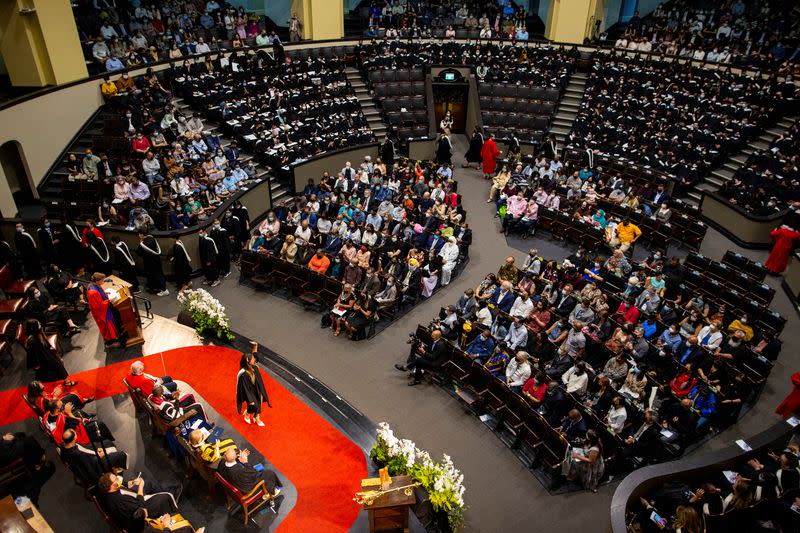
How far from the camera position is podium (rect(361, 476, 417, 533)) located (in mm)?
6664

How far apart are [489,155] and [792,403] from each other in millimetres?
12151

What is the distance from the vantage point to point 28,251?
12570mm

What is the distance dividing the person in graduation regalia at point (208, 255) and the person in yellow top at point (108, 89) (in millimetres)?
7067

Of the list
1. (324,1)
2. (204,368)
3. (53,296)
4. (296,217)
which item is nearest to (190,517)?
(204,368)

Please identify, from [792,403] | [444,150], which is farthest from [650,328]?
[444,150]

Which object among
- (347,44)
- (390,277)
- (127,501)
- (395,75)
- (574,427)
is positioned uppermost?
(347,44)

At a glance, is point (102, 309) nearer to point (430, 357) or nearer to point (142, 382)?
point (142, 382)

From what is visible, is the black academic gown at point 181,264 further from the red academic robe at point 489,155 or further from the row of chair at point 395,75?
the row of chair at point 395,75

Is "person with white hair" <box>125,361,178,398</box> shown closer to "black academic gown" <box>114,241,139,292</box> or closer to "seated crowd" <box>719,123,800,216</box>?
"black academic gown" <box>114,241,139,292</box>

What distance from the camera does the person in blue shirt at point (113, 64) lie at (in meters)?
17.5

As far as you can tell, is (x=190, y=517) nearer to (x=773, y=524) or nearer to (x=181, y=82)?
(x=773, y=524)

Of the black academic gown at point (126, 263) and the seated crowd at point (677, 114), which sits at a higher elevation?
the seated crowd at point (677, 114)

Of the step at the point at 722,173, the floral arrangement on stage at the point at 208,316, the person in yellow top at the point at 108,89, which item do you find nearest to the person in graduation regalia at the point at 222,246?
the floral arrangement on stage at the point at 208,316

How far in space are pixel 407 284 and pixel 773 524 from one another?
7.63 meters
